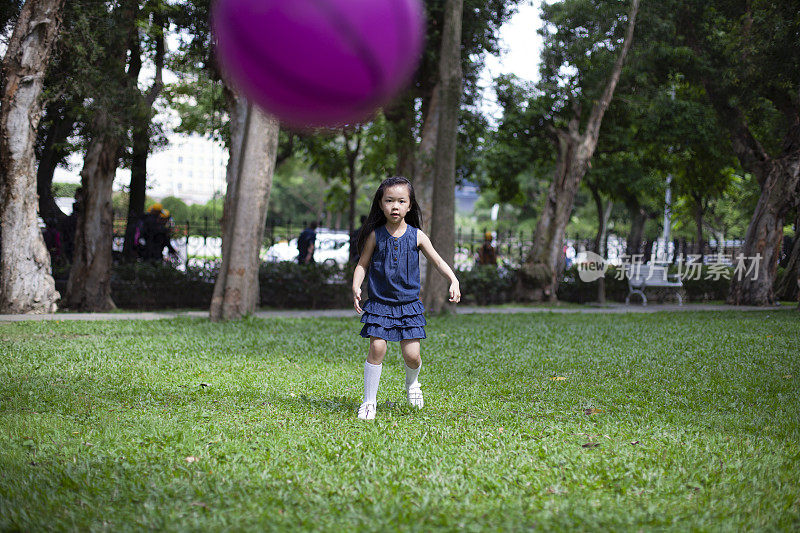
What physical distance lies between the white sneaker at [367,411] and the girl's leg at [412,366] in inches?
14.0

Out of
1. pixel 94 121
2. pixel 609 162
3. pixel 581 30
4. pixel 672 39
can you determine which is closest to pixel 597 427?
pixel 94 121

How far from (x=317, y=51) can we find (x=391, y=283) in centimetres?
161

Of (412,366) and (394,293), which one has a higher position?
(394,293)

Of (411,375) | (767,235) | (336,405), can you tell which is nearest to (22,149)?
(336,405)

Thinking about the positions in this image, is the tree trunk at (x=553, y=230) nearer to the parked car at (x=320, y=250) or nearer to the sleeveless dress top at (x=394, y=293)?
the parked car at (x=320, y=250)

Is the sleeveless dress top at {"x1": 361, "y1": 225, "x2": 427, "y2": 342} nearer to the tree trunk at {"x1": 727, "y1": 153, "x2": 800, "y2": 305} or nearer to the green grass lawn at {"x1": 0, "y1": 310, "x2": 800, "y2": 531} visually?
the green grass lawn at {"x1": 0, "y1": 310, "x2": 800, "y2": 531}

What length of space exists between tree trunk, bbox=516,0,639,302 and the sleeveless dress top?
12.9 meters

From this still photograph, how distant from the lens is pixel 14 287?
11.2 metres

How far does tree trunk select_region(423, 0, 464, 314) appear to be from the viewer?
41.2 ft

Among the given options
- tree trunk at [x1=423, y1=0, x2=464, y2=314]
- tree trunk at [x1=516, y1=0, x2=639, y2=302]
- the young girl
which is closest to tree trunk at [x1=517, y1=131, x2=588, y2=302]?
tree trunk at [x1=516, y1=0, x2=639, y2=302]

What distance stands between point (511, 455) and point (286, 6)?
8.55ft

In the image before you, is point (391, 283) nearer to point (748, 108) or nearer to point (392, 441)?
point (392, 441)

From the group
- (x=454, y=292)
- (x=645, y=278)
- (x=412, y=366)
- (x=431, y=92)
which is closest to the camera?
(x=454, y=292)

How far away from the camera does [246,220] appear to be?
10969mm
